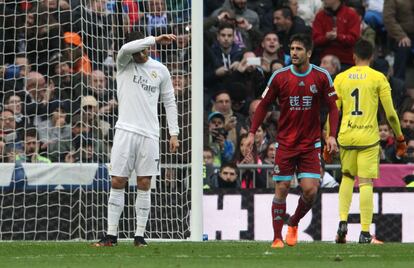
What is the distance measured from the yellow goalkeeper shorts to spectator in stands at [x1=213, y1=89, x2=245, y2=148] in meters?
4.75

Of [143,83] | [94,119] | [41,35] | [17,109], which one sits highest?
[41,35]

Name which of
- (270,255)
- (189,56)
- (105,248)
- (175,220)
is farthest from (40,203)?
(270,255)

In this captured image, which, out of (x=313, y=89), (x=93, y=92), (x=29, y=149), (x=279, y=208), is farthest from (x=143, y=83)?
(x=29, y=149)

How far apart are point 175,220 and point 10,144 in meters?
2.66

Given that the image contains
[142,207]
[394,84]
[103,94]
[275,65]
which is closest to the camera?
[142,207]

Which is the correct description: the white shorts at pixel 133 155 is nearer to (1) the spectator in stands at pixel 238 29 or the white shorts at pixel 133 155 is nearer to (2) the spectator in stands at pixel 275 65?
(2) the spectator in stands at pixel 275 65

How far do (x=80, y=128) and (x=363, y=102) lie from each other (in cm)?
425

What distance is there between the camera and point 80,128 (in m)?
16.0

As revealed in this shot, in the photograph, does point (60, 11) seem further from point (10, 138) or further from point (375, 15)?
point (375, 15)

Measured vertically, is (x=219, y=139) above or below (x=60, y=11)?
below

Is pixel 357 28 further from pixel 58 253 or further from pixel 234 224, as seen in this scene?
pixel 58 253

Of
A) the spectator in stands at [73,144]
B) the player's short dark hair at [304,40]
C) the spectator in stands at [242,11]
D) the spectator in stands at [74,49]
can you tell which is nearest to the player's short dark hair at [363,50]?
the player's short dark hair at [304,40]

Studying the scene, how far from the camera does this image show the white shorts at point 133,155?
12453 mm

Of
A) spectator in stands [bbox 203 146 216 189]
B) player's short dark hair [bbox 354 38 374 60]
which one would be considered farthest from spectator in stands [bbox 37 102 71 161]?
player's short dark hair [bbox 354 38 374 60]
